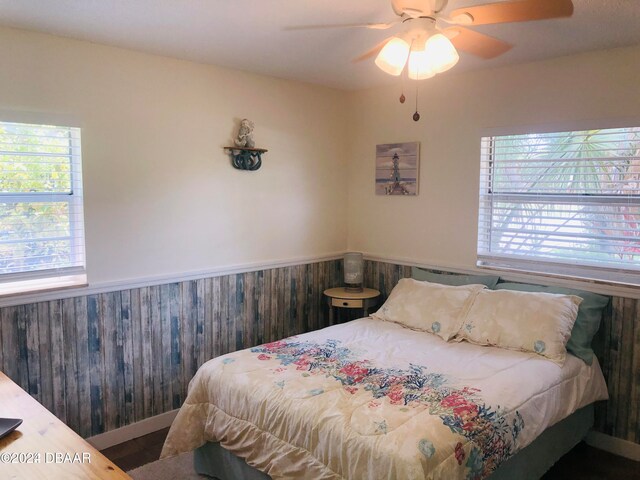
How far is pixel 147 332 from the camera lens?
10.3 feet

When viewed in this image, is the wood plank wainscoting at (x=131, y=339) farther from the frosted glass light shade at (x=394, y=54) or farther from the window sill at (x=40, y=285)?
the frosted glass light shade at (x=394, y=54)

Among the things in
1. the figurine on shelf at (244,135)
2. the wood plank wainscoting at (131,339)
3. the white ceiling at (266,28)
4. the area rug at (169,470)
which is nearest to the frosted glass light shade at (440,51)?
the white ceiling at (266,28)

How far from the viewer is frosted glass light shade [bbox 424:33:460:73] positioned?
1952 mm

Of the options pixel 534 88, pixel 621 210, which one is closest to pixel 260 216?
pixel 534 88

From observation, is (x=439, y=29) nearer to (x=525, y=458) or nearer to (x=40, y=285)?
(x=525, y=458)

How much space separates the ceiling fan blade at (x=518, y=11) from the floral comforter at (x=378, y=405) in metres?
1.58

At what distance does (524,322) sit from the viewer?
2846 mm

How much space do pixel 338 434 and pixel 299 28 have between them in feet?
6.37

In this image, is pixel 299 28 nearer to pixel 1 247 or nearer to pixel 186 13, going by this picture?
pixel 186 13

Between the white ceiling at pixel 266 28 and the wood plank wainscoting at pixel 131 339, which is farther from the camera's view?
the wood plank wainscoting at pixel 131 339

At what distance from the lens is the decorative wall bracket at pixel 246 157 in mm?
3475

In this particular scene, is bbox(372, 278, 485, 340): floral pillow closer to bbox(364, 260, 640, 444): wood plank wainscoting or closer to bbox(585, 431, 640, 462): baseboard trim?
bbox(364, 260, 640, 444): wood plank wainscoting

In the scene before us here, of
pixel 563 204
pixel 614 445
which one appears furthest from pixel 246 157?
pixel 614 445

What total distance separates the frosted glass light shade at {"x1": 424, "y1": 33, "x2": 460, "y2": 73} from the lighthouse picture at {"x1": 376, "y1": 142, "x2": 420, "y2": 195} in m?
1.76
